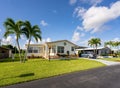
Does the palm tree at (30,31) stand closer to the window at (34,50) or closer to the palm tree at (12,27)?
the palm tree at (12,27)

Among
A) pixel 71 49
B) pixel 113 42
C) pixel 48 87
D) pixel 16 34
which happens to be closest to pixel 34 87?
pixel 48 87

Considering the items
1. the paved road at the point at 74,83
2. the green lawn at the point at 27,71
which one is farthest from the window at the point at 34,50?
the paved road at the point at 74,83

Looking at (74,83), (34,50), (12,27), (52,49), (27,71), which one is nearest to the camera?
(74,83)

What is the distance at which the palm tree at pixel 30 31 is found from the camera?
2538cm

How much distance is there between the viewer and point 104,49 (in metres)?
55.6

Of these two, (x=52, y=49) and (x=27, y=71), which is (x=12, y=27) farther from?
(x=52, y=49)

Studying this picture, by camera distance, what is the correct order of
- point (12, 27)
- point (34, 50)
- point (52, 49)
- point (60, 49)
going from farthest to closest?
1. point (34, 50)
2. point (60, 49)
3. point (52, 49)
4. point (12, 27)

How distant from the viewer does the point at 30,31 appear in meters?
26.0

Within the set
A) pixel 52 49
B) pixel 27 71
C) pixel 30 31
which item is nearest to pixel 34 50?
pixel 52 49

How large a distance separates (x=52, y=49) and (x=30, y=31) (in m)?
13.3

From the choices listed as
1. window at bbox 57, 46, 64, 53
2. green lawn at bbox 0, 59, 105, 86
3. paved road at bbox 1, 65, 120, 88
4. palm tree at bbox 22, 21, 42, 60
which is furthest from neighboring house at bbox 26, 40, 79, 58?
paved road at bbox 1, 65, 120, 88

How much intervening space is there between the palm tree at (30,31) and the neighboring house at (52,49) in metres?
9.75

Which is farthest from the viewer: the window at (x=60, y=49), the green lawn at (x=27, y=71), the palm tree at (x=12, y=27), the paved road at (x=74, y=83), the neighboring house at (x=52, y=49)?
the window at (x=60, y=49)

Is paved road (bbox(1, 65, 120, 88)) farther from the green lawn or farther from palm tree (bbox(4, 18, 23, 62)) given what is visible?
palm tree (bbox(4, 18, 23, 62))
